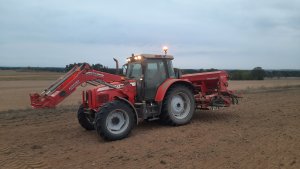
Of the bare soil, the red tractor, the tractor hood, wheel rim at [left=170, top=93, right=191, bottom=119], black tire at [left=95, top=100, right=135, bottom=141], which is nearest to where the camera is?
the bare soil

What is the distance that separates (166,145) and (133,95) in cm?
227

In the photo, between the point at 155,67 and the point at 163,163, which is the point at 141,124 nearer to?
the point at 155,67

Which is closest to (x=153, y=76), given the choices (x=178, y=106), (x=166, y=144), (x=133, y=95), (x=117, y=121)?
(x=133, y=95)

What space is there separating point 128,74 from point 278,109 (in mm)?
6137

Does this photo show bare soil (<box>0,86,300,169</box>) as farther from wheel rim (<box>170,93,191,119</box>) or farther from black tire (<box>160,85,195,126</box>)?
wheel rim (<box>170,93,191,119</box>)

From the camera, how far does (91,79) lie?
33.2 feet

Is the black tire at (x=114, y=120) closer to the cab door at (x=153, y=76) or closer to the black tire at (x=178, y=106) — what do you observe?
the cab door at (x=153, y=76)

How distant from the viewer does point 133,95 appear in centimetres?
1023

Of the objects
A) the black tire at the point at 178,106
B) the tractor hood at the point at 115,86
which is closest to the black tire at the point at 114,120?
the tractor hood at the point at 115,86

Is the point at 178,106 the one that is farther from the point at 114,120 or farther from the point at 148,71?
the point at 114,120

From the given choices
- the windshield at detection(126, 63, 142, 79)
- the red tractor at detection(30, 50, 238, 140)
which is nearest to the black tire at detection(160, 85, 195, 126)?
the red tractor at detection(30, 50, 238, 140)

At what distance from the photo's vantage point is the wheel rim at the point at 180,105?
10.9m

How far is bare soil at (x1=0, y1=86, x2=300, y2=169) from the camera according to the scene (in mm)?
7168

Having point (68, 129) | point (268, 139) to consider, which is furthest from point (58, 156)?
point (268, 139)
